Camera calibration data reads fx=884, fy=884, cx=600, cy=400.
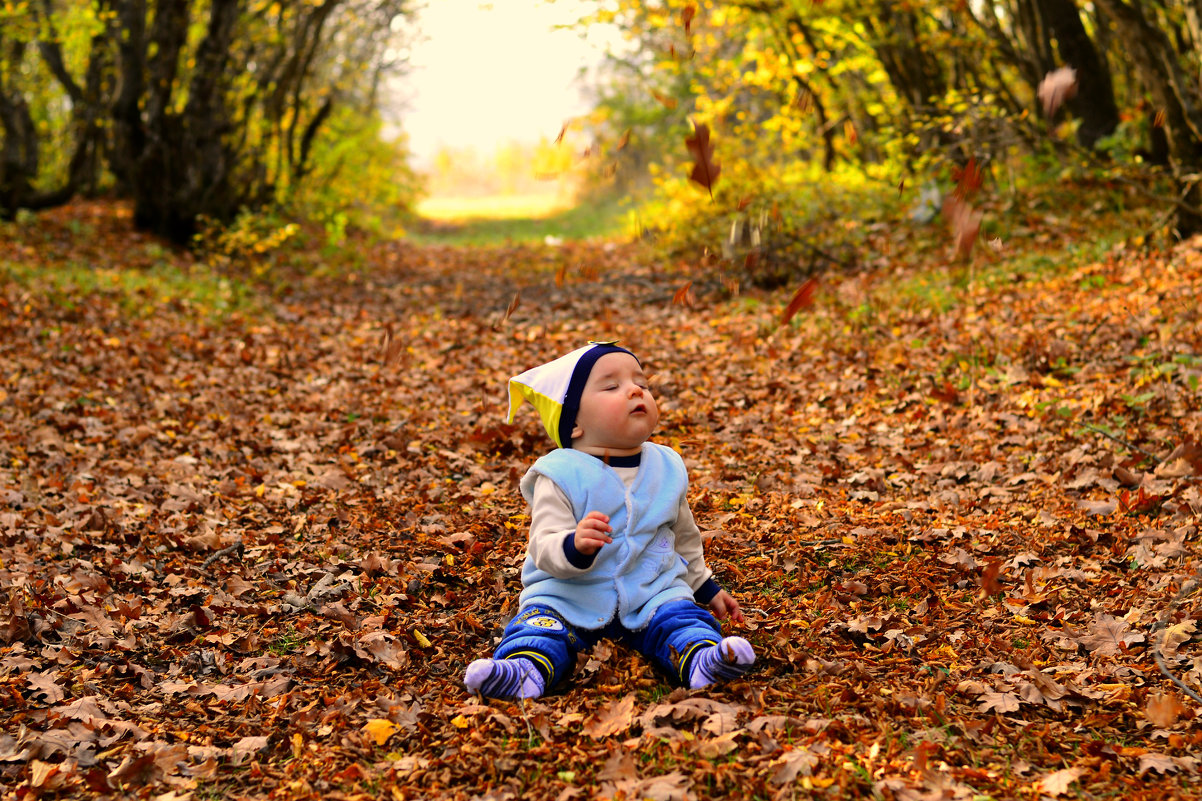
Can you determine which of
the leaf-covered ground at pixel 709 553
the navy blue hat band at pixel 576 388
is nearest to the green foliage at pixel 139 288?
the leaf-covered ground at pixel 709 553

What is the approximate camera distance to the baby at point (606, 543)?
3.17 meters

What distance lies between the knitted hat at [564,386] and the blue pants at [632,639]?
2.24 feet

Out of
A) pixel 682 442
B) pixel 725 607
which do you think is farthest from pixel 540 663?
pixel 682 442

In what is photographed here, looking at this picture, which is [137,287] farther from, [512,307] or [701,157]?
[701,157]

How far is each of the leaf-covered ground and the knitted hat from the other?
2.86 ft

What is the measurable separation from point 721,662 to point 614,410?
38.4 inches

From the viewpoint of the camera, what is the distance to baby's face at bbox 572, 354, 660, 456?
131 inches

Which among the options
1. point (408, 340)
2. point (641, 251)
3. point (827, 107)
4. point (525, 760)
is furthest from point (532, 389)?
point (827, 107)

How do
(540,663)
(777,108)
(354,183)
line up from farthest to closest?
(354,183)
(777,108)
(540,663)

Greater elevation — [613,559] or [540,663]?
[613,559]

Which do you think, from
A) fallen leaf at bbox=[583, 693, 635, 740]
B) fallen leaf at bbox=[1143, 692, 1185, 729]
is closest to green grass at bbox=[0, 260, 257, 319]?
fallen leaf at bbox=[583, 693, 635, 740]

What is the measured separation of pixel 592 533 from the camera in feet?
9.96

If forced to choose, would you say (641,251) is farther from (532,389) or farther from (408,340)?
(532,389)

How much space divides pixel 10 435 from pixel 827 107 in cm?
1290
